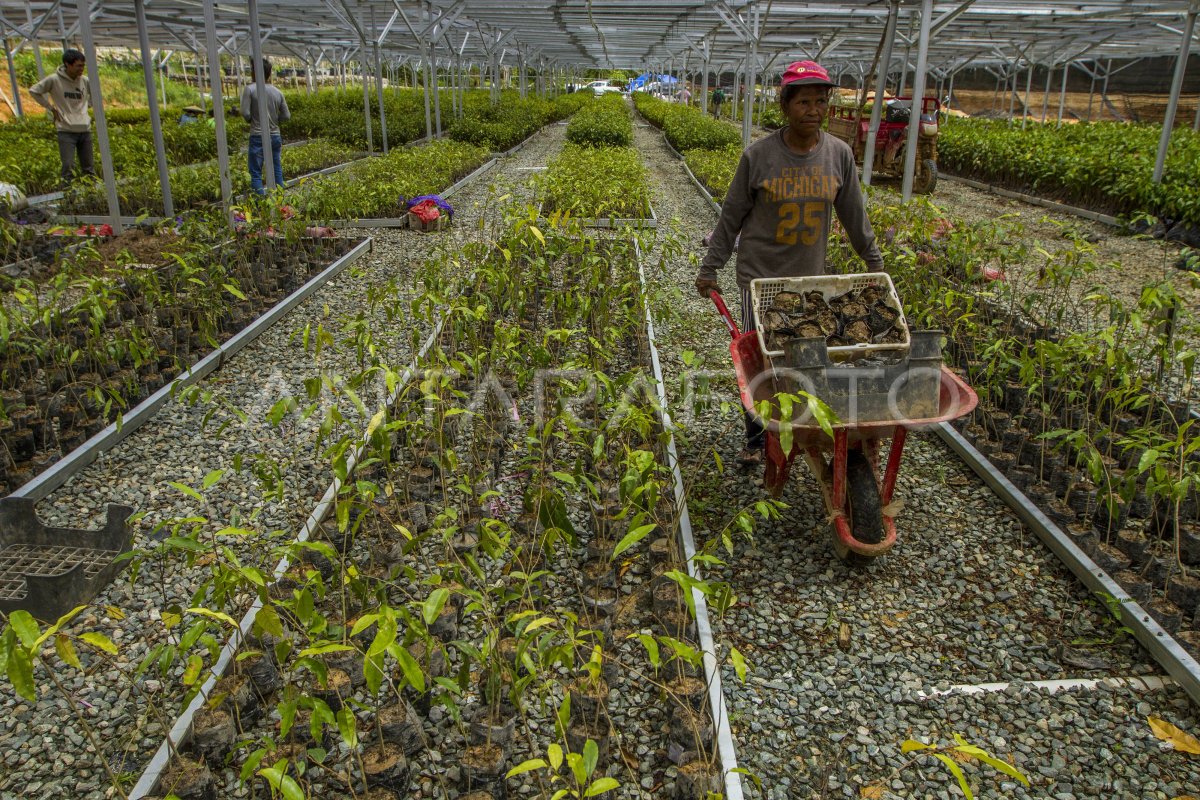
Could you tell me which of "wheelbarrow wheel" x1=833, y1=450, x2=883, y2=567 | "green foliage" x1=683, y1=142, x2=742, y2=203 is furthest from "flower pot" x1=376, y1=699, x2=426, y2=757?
"green foliage" x1=683, y1=142, x2=742, y2=203

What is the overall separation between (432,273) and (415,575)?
93.8 inches

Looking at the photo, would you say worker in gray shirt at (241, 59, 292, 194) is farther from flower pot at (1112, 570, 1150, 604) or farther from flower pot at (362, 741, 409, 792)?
flower pot at (1112, 570, 1150, 604)

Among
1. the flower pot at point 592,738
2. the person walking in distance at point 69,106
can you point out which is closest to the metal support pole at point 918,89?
the flower pot at point 592,738

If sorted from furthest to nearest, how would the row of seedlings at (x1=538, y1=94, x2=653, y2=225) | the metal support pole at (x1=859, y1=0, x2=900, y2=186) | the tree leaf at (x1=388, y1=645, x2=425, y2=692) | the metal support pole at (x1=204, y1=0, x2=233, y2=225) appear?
the metal support pole at (x1=859, y1=0, x2=900, y2=186)
the row of seedlings at (x1=538, y1=94, x2=653, y2=225)
the metal support pole at (x1=204, y1=0, x2=233, y2=225)
the tree leaf at (x1=388, y1=645, x2=425, y2=692)

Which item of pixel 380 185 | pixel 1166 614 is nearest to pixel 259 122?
pixel 380 185

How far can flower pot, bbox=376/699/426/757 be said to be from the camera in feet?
7.54

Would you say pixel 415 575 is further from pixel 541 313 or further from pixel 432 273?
pixel 541 313

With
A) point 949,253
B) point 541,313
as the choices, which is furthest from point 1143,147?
point 541,313

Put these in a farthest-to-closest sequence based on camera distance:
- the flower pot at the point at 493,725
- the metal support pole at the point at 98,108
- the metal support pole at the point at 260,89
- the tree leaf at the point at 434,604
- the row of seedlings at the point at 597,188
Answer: the metal support pole at the point at 260,89 < the row of seedlings at the point at 597,188 < the metal support pole at the point at 98,108 < the flower pot at the point at 493,725 < the tree leaf at the point at 434,604

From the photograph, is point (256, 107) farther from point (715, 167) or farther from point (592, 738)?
point (592, 738)

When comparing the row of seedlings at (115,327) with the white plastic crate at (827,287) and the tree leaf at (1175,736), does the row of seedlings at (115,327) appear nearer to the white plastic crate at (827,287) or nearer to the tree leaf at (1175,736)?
the white plastic crate at (827,287)

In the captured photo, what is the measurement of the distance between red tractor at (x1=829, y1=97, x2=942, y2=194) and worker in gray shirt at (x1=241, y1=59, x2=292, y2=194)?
767 cm

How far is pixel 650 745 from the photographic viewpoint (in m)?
2.40

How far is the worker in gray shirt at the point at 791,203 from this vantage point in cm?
342
